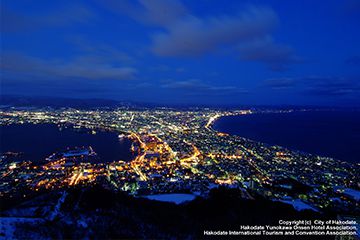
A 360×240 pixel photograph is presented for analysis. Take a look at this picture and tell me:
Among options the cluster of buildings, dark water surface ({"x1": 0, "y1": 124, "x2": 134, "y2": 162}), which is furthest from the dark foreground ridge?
dark water surface ({"x1": 0, "y1": 124, "x2": 134, "y2": 162})

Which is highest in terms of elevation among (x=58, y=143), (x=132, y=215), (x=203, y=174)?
(x=132, y=215)

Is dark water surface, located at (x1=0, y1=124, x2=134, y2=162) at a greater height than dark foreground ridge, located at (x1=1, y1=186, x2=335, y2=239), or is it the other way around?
dark foreground ridge, located at (x1=1, y1=186, x2=335, y2=239)

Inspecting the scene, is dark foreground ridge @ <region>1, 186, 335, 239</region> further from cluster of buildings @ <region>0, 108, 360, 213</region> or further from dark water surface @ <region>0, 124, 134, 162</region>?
dark water surface @ <region>0, 124, 134, 162</region>

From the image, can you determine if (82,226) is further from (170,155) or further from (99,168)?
(170,155)

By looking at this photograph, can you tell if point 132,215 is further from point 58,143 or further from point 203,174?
point 58,143

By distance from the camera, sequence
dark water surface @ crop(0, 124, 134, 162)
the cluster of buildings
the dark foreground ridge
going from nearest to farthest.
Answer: the dark foreground ridge < the cluster of buildings < dark water surface @ crop(0, 124, 134, 162)

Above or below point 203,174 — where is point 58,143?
below

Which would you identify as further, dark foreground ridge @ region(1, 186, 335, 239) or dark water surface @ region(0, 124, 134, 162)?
dark water surface @ region(0, 124, 134, 162)

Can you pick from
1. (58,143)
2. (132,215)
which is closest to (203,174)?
(132,215)
